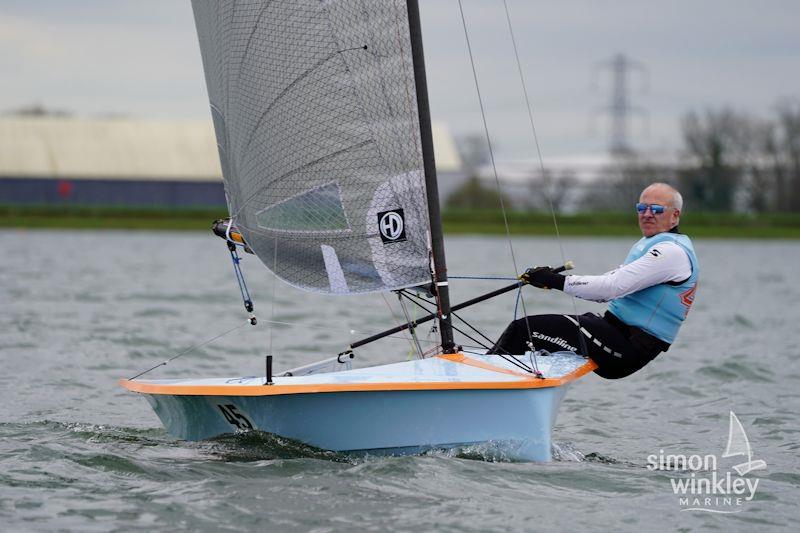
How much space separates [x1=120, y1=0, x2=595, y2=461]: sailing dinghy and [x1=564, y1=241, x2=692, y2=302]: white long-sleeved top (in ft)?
1.29

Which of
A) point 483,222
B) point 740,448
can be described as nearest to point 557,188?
point 483,222

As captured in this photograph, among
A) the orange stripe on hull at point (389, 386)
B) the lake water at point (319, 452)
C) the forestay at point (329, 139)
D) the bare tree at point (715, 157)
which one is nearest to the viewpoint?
the lake water at point (319, 452)

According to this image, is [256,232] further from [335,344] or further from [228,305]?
[228,305]

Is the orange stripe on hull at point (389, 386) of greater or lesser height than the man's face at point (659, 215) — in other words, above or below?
below

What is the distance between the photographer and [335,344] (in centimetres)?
1205

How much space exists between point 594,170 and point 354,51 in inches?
2308

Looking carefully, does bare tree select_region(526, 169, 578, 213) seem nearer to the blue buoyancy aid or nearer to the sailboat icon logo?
the sailboat icon logo

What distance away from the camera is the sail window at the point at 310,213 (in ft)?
22.4

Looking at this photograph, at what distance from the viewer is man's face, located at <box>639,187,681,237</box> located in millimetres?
6598

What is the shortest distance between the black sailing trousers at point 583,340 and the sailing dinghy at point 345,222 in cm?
11

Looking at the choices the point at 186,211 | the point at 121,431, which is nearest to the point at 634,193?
the point at 186,211

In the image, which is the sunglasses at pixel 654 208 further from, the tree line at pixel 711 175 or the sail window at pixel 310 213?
the tree line at pixel 711 175

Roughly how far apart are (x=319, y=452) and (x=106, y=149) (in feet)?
156

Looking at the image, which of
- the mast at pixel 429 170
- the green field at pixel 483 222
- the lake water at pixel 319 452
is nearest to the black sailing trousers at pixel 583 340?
the mast at pixel 429 170
